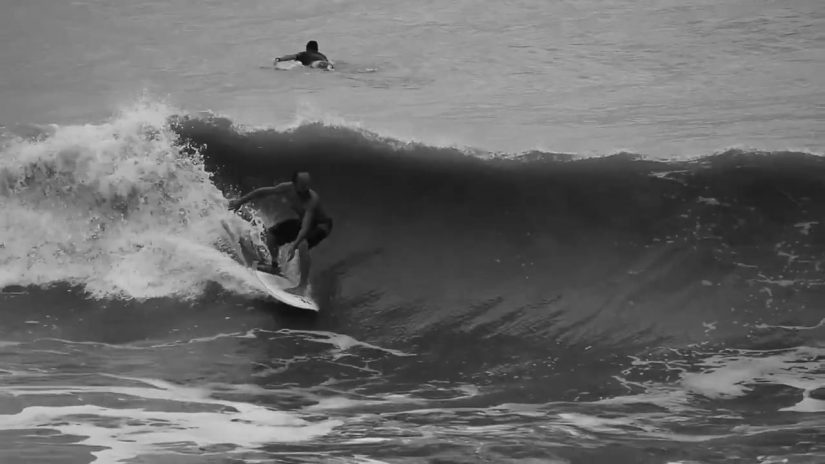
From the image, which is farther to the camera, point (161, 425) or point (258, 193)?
point (258, 193)

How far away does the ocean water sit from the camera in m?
7.18

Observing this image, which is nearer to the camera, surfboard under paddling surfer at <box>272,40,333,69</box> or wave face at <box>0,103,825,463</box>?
wave face at <box>0,103,825,463</box>

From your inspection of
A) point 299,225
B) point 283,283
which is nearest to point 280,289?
point 283,283

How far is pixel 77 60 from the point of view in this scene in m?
20.9

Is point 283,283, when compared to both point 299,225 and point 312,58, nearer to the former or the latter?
point 299,225

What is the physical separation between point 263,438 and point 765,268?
5797 mm

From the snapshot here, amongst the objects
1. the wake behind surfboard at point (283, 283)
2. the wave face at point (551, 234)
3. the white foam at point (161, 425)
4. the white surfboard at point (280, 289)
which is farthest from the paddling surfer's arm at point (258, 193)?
the white foam at point (161, 425)

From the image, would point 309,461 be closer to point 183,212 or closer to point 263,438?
point 263,438

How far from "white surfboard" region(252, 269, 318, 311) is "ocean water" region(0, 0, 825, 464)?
0.17 m

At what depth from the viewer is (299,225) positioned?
943cm

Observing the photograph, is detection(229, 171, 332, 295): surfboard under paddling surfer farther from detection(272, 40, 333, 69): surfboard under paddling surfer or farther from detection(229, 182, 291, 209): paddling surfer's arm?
detection(272, 40, 333, 69): surfboard under paddling surfer

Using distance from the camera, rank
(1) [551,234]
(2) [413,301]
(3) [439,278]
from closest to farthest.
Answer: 1. (2) [413,301]
2. (3) [439,278]
3. (1) [551,234]

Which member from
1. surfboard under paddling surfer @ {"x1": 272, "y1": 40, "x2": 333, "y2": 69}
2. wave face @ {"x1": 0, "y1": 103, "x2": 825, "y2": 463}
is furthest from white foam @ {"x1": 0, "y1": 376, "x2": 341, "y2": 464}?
surfboard under paddling surfer @ {"x1": 272, "y1": 40, "x2": 333, "y2": 69}

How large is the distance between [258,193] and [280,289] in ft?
3.07
